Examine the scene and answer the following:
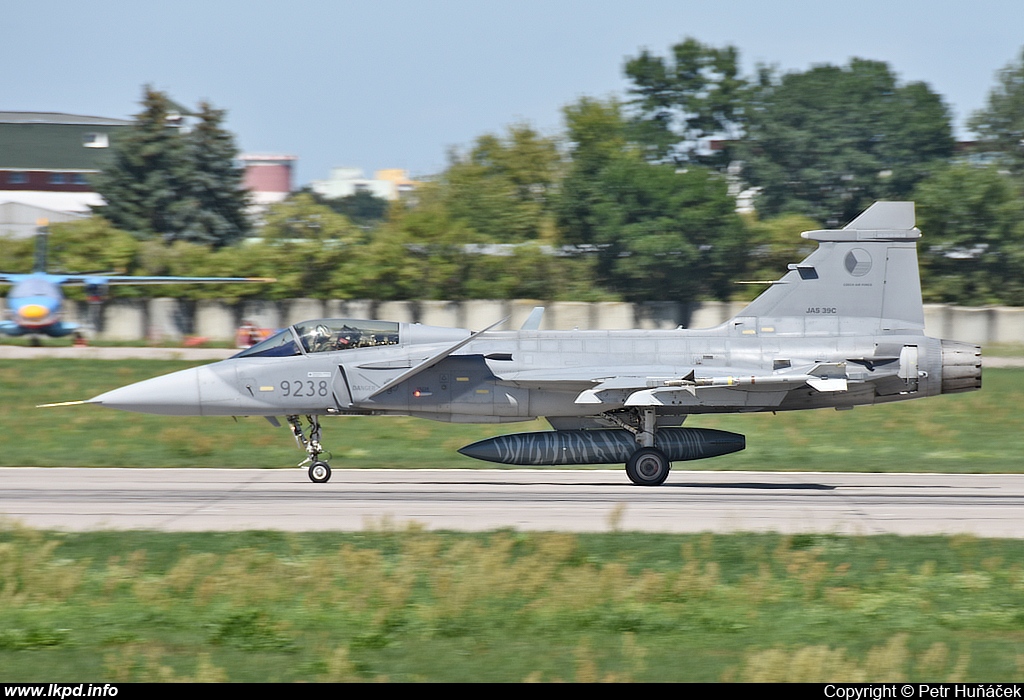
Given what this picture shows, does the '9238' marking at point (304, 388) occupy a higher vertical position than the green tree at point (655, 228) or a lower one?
lower

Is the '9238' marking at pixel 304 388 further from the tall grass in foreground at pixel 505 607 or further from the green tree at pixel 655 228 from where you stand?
the green tree at pixel 655 228

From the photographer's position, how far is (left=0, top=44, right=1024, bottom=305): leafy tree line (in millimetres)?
47562

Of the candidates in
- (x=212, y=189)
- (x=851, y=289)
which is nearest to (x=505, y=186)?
(x=212, y=189)

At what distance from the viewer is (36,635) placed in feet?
29.4

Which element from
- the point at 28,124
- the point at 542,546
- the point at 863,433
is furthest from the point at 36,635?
the point at 28,124

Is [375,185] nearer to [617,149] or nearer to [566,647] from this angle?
[617,149]

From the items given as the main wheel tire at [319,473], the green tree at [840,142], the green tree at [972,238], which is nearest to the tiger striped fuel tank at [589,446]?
the main wheel tire at [319,473]

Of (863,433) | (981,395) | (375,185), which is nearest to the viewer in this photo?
(863,433)

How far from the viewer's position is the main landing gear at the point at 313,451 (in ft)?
59.8

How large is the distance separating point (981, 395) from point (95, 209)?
49.2 metres

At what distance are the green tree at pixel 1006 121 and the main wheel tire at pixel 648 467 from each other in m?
58.3

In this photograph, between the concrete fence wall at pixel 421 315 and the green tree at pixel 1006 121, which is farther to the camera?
the green tree at pixel 1006 121

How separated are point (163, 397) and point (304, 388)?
222 centimetres

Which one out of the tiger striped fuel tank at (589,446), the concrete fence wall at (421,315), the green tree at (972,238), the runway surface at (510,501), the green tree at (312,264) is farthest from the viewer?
the green tree at (972,238)
